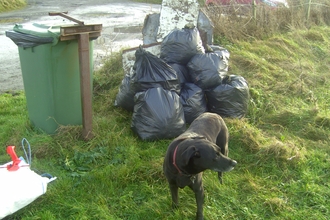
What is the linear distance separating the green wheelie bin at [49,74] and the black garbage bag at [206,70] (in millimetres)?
1426

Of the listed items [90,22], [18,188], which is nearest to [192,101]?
[18,188]

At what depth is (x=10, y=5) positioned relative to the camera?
1379 centimetres

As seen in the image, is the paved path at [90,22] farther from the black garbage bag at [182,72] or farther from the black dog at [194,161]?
the black dog at [194,161]

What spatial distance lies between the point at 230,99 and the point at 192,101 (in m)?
0.47

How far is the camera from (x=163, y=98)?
364 cm

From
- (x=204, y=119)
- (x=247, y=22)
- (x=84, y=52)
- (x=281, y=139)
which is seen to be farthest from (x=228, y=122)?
(x=247, y=22)

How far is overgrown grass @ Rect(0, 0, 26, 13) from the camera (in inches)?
524

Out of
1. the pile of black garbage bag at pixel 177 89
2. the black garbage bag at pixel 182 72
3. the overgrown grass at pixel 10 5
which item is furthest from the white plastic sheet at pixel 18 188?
the overgrown grass at pixel 10 5

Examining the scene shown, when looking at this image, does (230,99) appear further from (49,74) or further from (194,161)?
(49,74)

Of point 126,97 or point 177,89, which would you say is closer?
point 177,89

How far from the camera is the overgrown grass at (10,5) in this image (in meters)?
13.3

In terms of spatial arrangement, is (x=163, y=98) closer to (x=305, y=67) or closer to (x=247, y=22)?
(x=305, y=67)

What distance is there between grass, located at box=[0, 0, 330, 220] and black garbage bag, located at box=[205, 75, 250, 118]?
6.8 inches

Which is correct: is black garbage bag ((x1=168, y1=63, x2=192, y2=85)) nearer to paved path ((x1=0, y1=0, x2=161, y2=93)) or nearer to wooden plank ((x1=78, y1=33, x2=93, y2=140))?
wooden plank ((x1=78, y1=33, x2=93, y2=140))
